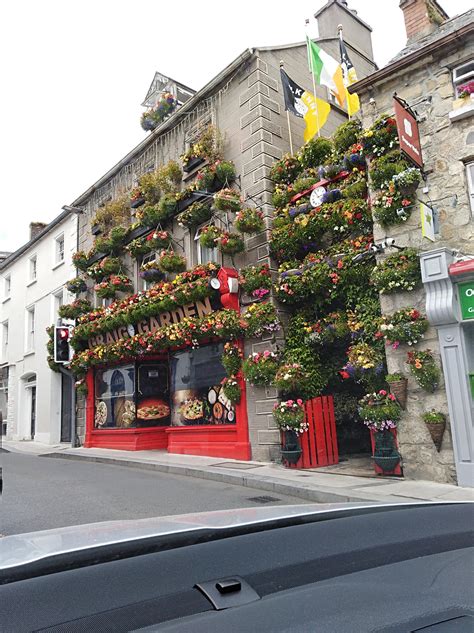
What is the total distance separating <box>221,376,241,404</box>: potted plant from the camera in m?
11.9

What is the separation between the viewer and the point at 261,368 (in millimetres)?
10992

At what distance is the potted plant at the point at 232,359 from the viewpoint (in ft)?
39.1

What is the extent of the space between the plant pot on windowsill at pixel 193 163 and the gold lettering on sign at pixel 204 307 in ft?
13.3

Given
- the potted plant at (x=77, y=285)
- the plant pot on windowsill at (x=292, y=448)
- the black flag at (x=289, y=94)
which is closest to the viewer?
the plant pot on windowsill at (x=292, y=448)

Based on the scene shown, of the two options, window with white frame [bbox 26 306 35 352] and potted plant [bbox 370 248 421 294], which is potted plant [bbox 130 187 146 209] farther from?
window with white frame [bbox 26 306 35 352]

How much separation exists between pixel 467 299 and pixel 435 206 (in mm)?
1781

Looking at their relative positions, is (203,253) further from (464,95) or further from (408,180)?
(464,95)

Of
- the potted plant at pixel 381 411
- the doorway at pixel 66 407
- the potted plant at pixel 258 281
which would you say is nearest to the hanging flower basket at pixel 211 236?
the potted plant at pixel 258 281

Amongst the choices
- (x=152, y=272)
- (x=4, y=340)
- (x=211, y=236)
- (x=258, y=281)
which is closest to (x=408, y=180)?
(x=258, y=281)

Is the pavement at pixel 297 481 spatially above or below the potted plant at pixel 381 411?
below

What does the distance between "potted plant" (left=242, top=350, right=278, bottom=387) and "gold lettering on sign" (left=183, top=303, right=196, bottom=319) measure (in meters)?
2.43

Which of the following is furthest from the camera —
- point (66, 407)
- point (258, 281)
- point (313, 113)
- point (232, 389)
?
point (66, 407)

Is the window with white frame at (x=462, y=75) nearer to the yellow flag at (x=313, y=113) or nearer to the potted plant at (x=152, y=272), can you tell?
the yellow flag at (x=313, y=113)

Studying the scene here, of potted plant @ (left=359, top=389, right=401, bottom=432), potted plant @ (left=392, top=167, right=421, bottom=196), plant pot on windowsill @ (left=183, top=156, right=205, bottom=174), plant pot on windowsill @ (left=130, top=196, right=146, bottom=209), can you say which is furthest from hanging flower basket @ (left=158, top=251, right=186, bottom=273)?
potted plant @ (left=359, top=389, right=401, bottom=432)
